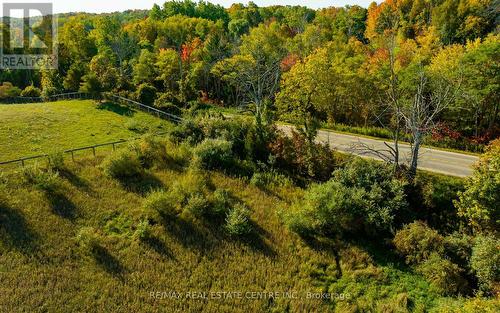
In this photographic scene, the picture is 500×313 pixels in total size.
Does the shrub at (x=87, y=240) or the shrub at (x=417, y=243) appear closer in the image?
the shrub at (x=87, y=240)

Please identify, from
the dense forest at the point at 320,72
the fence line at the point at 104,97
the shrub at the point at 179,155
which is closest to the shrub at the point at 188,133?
the shrub at the point at 179,155

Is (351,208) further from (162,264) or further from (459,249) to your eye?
(162,264)

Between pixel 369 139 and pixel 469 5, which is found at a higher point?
pixel 469 5

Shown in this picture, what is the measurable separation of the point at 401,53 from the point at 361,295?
5215 centimetres

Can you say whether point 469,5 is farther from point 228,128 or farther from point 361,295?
point 361,295

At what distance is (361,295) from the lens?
739 inches

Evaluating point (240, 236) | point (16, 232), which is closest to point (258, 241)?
point (240, 236)

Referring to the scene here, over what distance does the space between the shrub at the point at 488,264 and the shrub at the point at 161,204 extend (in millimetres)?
19068

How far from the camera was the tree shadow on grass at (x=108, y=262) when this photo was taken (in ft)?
62.7

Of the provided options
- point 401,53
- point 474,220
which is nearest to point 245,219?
point 474,220

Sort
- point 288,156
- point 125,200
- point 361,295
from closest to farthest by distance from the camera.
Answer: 1. point 361,295
2. point 125,200
3. point 288,156

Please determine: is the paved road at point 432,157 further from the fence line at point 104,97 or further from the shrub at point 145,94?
the shrub at point 145,94

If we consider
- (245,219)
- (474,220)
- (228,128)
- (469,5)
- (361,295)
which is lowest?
(361,295)

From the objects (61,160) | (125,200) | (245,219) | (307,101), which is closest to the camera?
(245,219)
